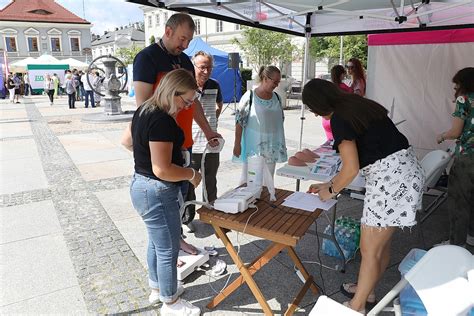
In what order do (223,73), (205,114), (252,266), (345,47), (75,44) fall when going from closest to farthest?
(252,266) → (205,114) → (223,73) → (345,47) → (75,44)

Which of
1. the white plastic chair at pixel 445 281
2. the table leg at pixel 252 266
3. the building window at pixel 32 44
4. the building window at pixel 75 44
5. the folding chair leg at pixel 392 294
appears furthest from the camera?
the building window at pixel 75 44

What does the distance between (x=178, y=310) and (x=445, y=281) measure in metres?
1.52

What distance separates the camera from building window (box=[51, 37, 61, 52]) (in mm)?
48281

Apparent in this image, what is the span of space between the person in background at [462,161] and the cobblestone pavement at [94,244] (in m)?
2.66

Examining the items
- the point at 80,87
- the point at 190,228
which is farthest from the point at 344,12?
the point at 80,87

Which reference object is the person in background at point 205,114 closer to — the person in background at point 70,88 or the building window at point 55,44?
the person in background at point 70,88

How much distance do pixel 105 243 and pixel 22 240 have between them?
800 millimetres

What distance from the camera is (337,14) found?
4.67m

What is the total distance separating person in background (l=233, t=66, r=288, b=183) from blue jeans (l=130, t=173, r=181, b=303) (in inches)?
52.6

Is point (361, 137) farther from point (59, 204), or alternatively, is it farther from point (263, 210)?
point (59, 204)

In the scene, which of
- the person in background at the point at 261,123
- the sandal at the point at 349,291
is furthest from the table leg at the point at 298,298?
the person in background at the point at 261,123

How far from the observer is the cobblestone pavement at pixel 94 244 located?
253cm

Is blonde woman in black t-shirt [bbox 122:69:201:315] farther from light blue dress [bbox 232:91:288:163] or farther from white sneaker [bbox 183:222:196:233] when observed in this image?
light blue dress [bbox 232:91:288:163]

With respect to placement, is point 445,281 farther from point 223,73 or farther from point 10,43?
point 10,43
